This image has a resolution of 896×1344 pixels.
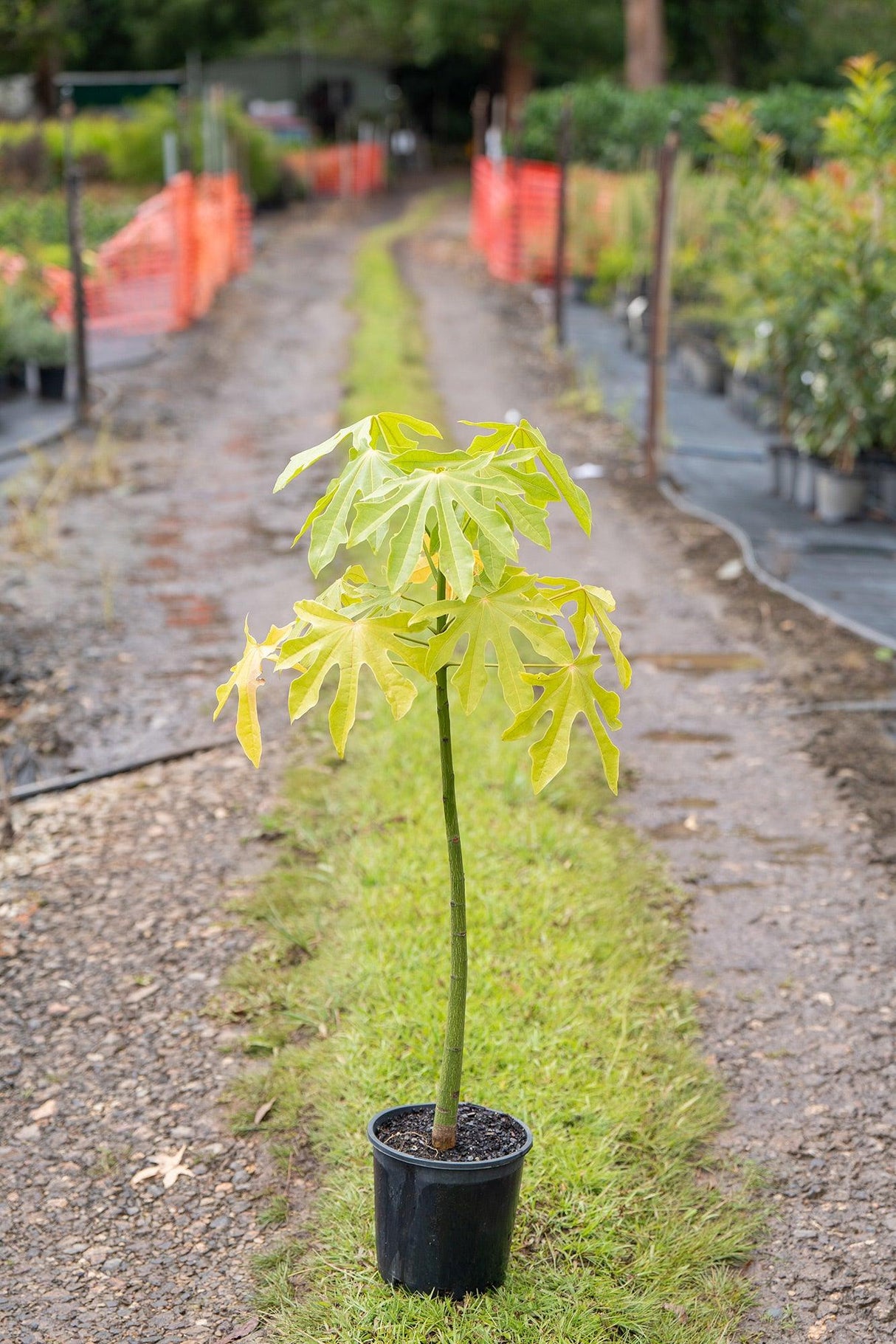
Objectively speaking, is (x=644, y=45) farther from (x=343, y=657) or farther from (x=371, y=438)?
(x=343, y=657)

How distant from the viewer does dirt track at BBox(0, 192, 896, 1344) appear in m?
2.82

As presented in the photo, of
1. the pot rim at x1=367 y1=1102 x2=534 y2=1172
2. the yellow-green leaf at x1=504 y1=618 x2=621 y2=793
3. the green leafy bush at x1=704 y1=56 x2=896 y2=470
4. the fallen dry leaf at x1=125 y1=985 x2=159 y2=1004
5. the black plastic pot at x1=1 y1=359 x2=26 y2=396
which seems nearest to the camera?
the yellow-green leaf at x1=504 y1=618 x2=621 y2=793

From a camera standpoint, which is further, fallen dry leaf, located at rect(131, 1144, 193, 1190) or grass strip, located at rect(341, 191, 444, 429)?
grass strip, located at rect(341, 191, 444, 429)

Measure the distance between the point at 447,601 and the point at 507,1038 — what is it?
1506 mm

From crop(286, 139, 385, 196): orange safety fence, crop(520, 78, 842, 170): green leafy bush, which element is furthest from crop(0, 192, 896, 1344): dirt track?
crop(286, 139, 385, 196): orange safety fence

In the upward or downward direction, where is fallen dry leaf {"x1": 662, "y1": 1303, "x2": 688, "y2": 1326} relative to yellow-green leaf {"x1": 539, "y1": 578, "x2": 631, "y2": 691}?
downward

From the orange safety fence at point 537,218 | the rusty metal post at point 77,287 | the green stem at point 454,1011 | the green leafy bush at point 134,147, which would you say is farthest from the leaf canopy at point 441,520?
the green leafy bush at point 134,147

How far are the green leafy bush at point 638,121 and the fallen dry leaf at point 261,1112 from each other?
19.2 metres

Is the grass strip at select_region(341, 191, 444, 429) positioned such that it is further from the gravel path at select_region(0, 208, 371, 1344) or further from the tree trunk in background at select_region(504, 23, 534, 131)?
the tree trunk in background at select_region(504, 23, 534, 131)

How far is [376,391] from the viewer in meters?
11.1

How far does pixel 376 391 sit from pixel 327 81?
3184 centimetres

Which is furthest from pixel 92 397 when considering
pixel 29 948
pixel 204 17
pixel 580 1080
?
pixel 204 17

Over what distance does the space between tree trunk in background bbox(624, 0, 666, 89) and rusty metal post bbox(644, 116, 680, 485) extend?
62.2 ft

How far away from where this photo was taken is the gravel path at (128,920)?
9.12ft
